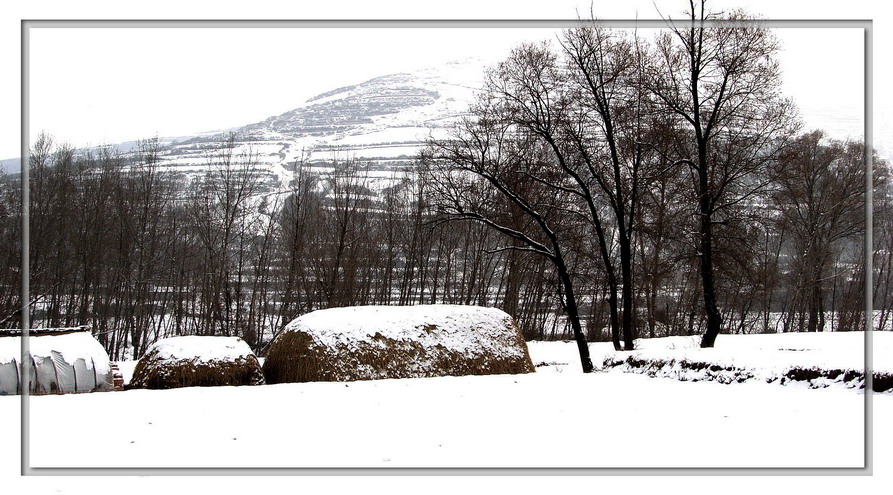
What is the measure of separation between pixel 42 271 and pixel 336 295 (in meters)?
15.4

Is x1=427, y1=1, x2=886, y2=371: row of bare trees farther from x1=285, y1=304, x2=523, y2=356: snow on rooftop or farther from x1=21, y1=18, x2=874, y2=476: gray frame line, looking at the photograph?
x1=21, y1=18, x2=874, y2=476: gray frame line

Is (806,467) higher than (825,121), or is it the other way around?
(825,121)

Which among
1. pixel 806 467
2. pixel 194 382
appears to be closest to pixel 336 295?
pixel 194 382

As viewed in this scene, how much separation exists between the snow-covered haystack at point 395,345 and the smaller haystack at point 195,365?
2.83ft

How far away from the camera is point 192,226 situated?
22.4 meters

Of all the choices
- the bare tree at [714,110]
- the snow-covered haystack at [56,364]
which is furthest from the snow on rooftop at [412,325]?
the bare tree at [714,110]

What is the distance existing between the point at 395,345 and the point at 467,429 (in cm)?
559

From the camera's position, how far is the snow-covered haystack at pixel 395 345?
36.0ft

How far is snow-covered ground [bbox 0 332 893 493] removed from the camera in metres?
5.44

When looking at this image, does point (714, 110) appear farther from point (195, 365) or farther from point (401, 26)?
point (195, 365)

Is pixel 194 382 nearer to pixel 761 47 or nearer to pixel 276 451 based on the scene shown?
pixel 276 451

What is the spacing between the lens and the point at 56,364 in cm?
840

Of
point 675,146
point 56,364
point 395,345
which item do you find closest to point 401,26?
point 56,364

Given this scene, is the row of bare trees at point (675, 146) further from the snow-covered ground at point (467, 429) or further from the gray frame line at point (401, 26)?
the snow-covered ground at point (467, 429)
